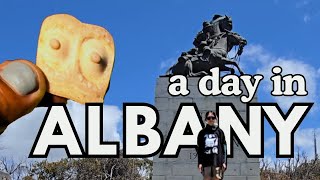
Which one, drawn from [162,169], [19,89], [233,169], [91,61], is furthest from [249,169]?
[19,89]

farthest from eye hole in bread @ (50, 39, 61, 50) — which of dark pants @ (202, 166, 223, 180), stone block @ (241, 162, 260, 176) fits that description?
stone block @ (241, 162, 260, 176)

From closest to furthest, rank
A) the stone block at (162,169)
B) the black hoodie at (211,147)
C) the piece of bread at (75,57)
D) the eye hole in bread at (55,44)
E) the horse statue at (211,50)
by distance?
the piece of bread at (75,57)
the eye hole in bread at (55,44)
the black hoodie at (211,147)
the stone block at (162,169)
the horse statue at (211,50)

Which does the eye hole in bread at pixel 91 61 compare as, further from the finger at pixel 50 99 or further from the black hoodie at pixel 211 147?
the black hoodie at pixel 211 147

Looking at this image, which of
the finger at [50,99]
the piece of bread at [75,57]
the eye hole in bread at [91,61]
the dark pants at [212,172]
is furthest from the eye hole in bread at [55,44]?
the dark pants at [212,172]

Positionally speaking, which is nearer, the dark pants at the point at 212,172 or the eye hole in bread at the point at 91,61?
the eye hole in bread at the point at 91,61

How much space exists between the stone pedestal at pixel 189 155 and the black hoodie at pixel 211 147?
312 inches

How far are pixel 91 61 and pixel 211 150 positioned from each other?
6.70 feet

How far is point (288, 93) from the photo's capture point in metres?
14.0

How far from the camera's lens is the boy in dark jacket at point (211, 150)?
7582mm

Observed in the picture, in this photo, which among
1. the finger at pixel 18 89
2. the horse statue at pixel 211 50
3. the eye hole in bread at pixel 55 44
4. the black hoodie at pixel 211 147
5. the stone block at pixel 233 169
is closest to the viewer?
the finger at pixel 18 89

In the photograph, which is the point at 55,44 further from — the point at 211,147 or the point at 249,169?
the point at 249,169

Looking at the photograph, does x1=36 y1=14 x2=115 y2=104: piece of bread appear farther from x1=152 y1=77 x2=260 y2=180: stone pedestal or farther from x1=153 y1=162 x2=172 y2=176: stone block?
x1=153 y1=162 x2=172 y2=176: stone block

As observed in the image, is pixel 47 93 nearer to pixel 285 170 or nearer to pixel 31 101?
pixel 31 101

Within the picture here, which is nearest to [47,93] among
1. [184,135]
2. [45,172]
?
[184,135]
